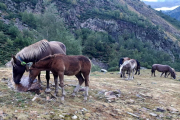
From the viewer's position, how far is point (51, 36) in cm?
3588

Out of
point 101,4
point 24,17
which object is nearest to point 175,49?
point 101,4

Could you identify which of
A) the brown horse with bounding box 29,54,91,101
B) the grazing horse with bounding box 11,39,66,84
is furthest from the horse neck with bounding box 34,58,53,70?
the grazing horse with bounding box 11,39,66,84

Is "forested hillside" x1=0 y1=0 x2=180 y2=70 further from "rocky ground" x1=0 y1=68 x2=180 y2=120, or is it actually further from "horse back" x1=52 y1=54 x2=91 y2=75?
"horse back" x1=52 y1=54 x2=91 y2=75

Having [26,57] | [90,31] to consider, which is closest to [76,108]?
[26,57]

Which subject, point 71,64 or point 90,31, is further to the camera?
point 90,31

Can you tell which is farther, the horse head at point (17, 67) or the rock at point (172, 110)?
the rock at point (172, 110)

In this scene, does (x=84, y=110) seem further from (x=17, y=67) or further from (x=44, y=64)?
(x=17, y=67)

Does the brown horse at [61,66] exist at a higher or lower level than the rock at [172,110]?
higher

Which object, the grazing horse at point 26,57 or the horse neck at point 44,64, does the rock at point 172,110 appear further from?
the grazing horse at point 26,57

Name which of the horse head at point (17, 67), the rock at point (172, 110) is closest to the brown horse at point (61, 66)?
the horse head at point (17, 67)

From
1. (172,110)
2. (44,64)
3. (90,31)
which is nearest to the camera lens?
(44,64)

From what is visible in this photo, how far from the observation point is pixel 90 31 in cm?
8912

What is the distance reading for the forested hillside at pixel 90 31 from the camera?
38625mm

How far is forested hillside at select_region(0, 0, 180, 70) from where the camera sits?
127ft
